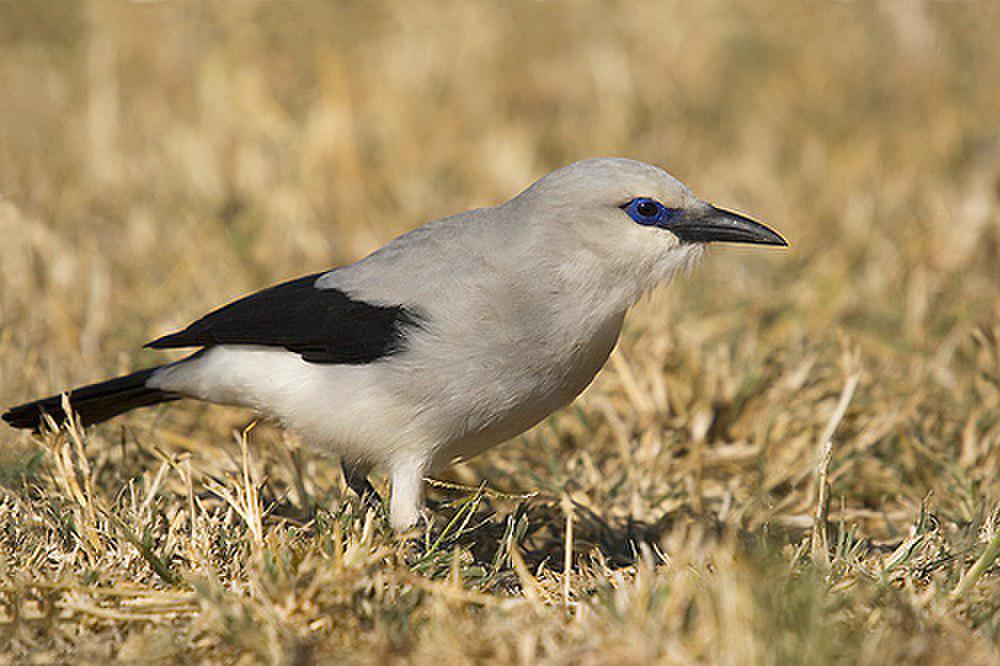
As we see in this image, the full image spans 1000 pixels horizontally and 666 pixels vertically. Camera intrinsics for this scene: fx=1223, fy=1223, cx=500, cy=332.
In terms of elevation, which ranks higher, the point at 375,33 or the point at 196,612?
the point at 375,33

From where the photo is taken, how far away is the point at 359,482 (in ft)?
13.0

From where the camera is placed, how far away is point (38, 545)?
10.4 ft

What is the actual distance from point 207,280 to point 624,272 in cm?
265

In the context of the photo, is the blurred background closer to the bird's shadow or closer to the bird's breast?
the bird's shadow

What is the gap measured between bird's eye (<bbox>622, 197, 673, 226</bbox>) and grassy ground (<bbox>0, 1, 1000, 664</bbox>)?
84 centimetres

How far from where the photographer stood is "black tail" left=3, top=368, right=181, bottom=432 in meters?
3.91

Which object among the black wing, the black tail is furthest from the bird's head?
the black tail

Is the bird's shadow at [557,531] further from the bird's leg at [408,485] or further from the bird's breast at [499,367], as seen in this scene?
the bird's breast at [499,367]

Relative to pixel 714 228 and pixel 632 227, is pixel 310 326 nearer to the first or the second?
pixel 632 227

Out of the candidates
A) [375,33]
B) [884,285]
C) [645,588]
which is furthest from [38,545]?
[375,33]

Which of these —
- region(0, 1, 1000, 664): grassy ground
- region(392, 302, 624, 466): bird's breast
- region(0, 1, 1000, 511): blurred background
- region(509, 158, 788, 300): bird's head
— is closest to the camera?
region(0, 1, 1000, 664): grassy ground

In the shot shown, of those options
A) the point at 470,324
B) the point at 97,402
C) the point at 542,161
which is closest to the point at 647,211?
the point at 470,324

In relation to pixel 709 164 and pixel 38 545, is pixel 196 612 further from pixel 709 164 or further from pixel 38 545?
pixel 709 164

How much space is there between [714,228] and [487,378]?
0.81 m
